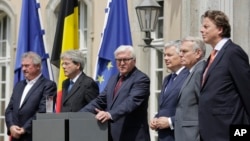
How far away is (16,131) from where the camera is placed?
10367mm

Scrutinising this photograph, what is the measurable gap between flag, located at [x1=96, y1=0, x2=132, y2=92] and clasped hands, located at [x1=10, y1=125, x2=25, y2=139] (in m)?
1.39

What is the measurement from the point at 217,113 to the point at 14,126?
3.73m

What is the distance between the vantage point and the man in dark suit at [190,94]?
26.3ft

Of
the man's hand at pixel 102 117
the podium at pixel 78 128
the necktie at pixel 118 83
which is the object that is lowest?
the podium at pixel 78 128

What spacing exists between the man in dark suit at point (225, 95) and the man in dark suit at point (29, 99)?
3330mm

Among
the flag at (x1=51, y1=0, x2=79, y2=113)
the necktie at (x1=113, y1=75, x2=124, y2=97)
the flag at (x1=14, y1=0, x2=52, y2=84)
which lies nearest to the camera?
Result: the necktie at (x1=113, y1=75, x2=124, y2=97)

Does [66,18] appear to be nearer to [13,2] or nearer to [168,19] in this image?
[168,19]

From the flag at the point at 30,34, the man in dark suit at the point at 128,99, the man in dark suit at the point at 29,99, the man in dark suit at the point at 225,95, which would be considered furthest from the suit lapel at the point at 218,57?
the flag at the point at 30,34

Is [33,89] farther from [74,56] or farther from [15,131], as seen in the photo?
[74,56]

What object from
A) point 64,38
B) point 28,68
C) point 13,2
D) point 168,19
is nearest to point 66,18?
point 64,38

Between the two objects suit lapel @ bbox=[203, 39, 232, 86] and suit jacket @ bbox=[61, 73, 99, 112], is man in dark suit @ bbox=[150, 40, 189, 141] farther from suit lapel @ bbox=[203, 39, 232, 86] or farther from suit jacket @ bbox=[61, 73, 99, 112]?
suit lapel @ bbox=[203, 39, 232, 86]

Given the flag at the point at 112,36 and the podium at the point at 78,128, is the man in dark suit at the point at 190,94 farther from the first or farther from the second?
the flag at the point at 112,36

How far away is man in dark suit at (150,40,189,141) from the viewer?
8.72 m

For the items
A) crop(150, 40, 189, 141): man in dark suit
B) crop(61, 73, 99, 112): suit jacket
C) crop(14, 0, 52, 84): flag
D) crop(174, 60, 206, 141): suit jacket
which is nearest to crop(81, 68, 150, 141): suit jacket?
crop(150, 40, 189, 141): man in dark suit
